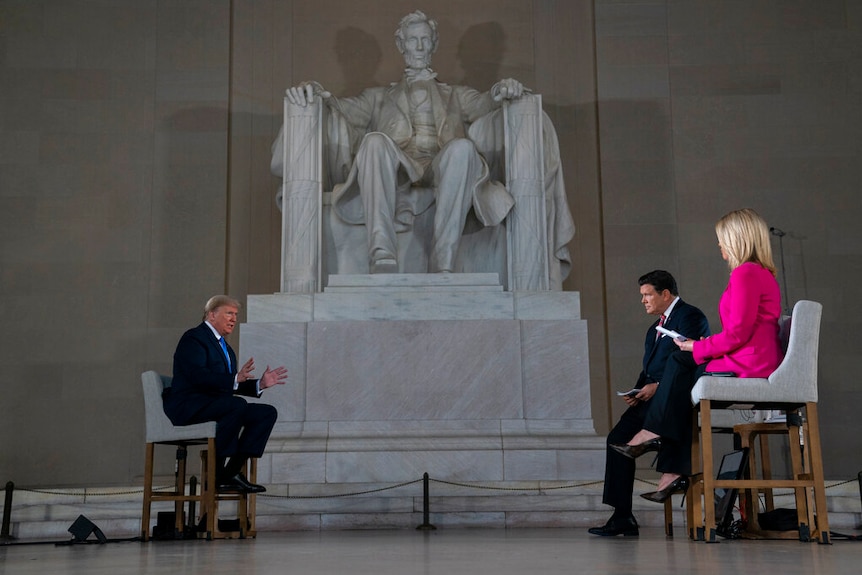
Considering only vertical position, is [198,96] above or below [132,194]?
above

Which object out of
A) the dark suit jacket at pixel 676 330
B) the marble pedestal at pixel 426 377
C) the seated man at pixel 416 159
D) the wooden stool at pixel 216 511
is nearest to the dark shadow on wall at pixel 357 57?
the seated man at pixel 416 159

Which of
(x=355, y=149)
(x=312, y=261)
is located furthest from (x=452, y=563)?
(x=355, y=149)

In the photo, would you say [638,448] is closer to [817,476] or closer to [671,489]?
[671,489]

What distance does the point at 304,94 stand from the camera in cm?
714

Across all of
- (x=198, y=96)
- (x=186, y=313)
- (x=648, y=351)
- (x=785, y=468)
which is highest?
(x=198, y=96)

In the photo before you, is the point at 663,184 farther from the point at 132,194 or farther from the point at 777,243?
the point at 132,194

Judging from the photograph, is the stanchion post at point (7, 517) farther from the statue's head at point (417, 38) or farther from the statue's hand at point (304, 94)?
the statue's head at point (417, 38)

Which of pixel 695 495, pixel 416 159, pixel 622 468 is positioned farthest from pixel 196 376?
pixel 416 159

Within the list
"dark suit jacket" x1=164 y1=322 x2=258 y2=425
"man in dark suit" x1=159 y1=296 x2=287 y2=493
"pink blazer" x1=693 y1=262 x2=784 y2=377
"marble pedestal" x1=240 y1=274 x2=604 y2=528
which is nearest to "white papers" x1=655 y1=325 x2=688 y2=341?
"pink blazer" x1=693 y1=262 x2=784 y2=377

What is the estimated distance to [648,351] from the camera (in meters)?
4.92

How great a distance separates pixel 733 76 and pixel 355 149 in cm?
382

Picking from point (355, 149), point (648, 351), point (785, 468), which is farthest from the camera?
point (785, 468)

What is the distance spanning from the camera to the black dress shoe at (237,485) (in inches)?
191

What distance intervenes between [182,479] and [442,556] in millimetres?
2150
